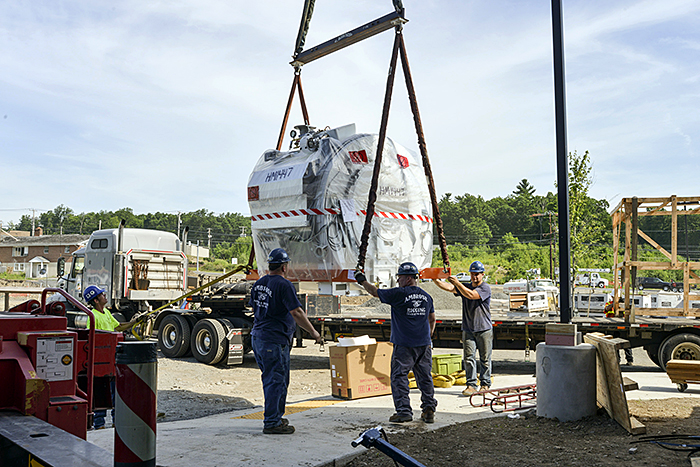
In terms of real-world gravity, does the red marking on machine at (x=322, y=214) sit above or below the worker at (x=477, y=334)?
above

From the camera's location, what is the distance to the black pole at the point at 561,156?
21.3 ft

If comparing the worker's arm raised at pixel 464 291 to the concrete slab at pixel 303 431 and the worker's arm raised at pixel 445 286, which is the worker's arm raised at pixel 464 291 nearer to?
the worker's arm raised at pixel 445 286

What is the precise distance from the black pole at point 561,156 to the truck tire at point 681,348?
5076mm

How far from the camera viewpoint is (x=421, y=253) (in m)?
9.85

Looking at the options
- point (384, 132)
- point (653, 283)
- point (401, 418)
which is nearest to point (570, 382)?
point (401, 418)

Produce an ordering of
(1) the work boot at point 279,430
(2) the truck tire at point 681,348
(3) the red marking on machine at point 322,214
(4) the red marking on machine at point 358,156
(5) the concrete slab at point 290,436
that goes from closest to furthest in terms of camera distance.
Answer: (5) the concrete slab at point 290,436 < (1) the work boot at point 279,430 < (3) the red marking on machine at point 322,214 < (4) the red marking on machine at point 358,156 < (2) the truck tire at point 681,348

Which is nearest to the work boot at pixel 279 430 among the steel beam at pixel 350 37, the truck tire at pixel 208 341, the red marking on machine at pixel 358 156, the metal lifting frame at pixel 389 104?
the metal lifting frame at pixel 389 104

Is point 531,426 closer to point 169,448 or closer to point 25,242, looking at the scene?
point 169,448

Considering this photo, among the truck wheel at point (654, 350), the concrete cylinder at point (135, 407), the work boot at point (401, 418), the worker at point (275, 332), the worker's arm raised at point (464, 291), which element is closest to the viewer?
the concrete cylinder at point (135, 407)

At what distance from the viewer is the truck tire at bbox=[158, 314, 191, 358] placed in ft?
42.1

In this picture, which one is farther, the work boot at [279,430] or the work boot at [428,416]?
the work boot at [428,416]

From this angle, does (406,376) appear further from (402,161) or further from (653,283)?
(653,283)

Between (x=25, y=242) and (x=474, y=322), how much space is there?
3011 inches

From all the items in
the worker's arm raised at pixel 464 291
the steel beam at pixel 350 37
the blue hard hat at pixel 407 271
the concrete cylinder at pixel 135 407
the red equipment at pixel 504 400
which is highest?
the steel beam at pixel 350 37
